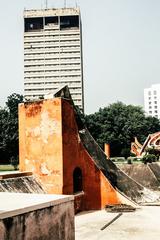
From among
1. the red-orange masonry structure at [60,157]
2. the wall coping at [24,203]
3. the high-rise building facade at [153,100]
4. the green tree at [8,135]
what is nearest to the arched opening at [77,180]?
the red-orange masonry structure at [60,157]

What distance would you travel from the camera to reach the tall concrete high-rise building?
84.3 m

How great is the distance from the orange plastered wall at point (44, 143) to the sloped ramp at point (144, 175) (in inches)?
368

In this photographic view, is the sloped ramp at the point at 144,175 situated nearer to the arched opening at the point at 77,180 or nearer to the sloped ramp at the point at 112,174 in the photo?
the sloped ramp at the point at 112,174

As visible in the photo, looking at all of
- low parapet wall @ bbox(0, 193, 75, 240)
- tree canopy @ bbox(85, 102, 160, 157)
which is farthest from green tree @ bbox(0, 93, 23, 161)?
low parapet wall @ bbox(0, 193, 75, 240)

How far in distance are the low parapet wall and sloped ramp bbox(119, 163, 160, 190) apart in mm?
14049

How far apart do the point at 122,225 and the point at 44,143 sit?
416cm

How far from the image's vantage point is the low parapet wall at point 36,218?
537 cm

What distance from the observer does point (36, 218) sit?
5996 millimetres

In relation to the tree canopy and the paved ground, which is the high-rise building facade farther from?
the paved ground

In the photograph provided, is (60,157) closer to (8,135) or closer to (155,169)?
(155,169)

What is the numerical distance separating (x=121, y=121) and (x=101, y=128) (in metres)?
3.38

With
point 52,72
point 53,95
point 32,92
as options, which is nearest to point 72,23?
point 52,72

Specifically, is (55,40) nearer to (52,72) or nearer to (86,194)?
(52,72)

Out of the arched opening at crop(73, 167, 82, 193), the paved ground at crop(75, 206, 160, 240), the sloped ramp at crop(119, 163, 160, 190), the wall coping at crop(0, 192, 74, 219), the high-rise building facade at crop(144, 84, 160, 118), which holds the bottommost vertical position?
the paved ground at crop(75, 206, 160, 240)
